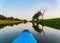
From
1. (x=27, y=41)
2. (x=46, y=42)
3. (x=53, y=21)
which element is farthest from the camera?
(x=53, y=21)

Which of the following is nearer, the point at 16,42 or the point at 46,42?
the point at 16,42

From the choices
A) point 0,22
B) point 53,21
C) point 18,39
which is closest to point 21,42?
point 18,39

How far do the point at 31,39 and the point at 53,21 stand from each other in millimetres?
17177

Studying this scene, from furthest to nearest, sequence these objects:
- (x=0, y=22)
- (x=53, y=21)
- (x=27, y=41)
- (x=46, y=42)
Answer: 1. (x=53, y=21)
2. (x=0, y=22)
3. (x=46, y=42)
4. (x=27, y=41)

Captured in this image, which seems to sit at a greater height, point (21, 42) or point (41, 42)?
point (21, 42)

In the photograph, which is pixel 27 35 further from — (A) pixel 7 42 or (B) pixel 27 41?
(A) pixel 7 42

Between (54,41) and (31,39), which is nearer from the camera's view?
(31,39)

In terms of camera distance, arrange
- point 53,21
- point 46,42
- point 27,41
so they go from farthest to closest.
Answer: point 53,21 < point 46,42 < point 27,41

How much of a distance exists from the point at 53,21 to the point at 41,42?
14.9m

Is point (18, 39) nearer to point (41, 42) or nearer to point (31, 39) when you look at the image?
point (31, 39)

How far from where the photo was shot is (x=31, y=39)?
3803 millimetres

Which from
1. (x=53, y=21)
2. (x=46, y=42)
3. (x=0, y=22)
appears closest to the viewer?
(x=46, y=42)

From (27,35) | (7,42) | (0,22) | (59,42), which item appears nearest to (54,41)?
(59,42)

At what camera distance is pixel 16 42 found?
12.6 ft
